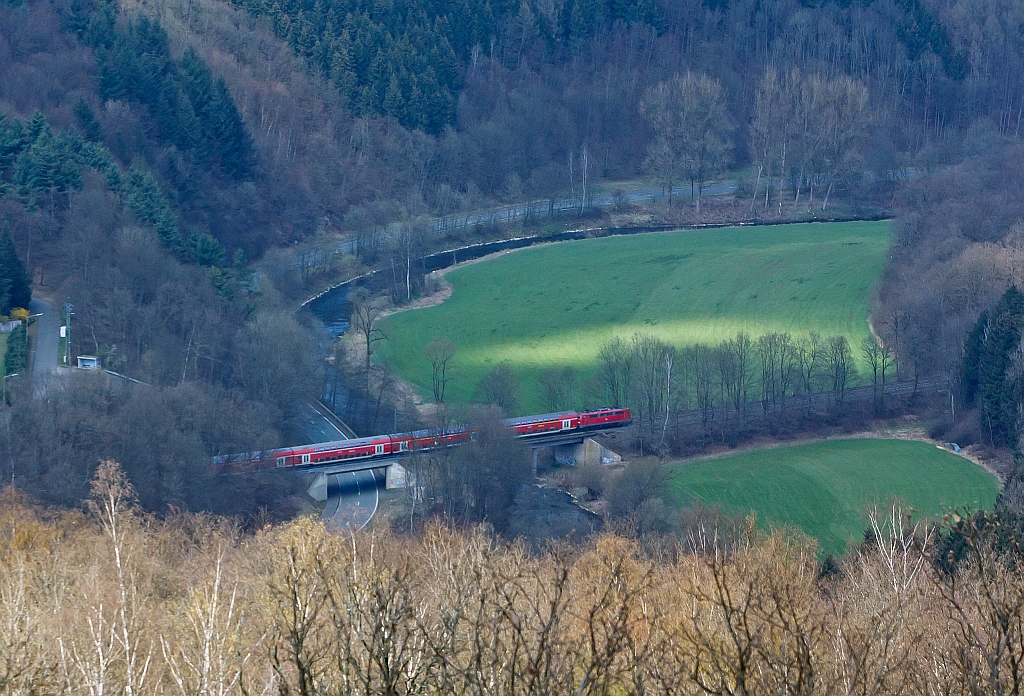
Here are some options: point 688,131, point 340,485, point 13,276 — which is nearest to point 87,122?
point 13,276

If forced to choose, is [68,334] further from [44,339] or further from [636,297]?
[636,297]

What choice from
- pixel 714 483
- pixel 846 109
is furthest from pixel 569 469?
pixel 846 109

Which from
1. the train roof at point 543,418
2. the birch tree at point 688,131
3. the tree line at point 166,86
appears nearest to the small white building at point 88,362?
the train roof at point 543,418

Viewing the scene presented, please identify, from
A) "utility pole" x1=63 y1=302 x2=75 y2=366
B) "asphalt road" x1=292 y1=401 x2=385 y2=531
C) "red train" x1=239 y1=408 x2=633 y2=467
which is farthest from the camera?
"utility pole" x1=63 y1=302 x2=75 y2=366

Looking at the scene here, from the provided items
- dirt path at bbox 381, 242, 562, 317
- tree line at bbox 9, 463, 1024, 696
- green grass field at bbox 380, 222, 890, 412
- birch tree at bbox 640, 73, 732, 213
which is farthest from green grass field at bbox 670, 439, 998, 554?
birch tree at bbox 640, 73, 732, 213

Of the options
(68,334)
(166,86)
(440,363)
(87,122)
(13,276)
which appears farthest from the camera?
(166,86)

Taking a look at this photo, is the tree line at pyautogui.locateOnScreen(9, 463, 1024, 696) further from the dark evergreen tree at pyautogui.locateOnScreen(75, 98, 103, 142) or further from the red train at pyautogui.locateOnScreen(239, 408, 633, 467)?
the dark evergreen tree at pyautogui.locateOnScreen(75, 98, 103, 142)
